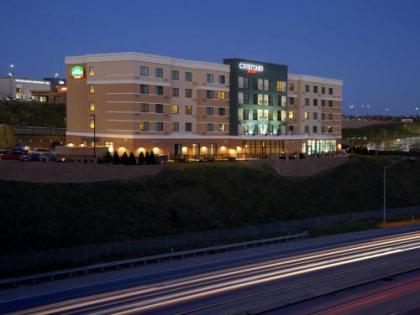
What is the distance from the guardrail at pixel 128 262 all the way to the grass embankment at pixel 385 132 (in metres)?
115

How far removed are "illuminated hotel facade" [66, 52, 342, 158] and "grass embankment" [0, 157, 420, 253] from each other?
1235cm

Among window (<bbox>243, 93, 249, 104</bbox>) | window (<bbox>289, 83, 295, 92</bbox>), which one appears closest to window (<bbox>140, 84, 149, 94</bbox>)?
window (<bbox>243, 93, 249, 104</bbox>)

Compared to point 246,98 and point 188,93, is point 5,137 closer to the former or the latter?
point 188,93

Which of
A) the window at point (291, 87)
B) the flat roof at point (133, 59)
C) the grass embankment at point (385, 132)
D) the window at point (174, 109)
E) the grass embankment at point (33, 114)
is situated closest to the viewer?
the flat roof at point (133, 59)

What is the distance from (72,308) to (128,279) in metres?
8.07

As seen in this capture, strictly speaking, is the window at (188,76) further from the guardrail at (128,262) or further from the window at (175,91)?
the guardrail at (128,262)

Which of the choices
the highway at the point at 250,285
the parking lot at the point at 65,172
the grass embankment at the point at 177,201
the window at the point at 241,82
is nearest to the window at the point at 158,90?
the grass embankment at the point at 177,201

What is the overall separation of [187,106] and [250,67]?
15516mm

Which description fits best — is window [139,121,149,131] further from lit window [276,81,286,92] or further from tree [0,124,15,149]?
lit window [276,81,286,92]

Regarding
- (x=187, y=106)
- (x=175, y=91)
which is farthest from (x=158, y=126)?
(x=187, y=106)

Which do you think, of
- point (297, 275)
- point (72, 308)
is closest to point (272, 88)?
point (297, 275)

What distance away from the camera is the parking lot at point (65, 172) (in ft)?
172

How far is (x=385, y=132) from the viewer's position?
173m

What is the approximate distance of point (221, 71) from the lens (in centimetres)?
9125
